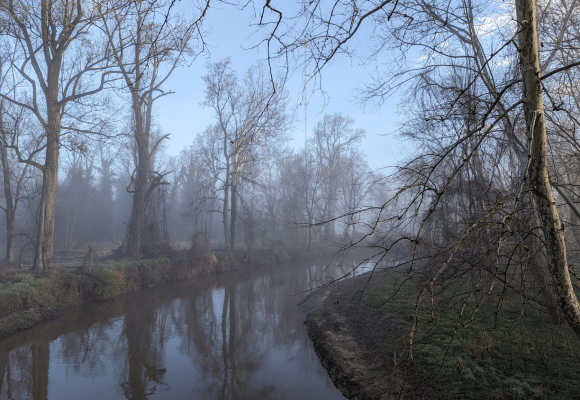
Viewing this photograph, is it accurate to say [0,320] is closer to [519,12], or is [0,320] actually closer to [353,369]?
[353,369]

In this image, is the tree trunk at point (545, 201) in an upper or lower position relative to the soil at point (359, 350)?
upper

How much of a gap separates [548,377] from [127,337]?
29.6ft

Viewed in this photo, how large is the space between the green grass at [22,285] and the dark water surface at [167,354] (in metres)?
1.04

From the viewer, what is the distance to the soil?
571 centimetres

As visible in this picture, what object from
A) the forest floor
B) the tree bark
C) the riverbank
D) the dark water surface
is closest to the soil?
the forest floor

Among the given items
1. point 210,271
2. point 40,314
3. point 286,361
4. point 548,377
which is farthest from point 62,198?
point 548,377

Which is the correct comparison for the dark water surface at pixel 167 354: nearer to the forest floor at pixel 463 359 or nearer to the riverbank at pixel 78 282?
the riverbank at pixel 78 282

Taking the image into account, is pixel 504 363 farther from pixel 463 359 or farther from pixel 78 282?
pixel 78 282

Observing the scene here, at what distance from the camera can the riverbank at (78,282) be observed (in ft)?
32.3

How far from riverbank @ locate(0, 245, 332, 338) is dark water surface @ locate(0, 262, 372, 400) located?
0.39m

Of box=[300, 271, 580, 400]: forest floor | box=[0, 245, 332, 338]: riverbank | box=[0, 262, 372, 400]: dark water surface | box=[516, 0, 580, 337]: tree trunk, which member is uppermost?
box=[516, 0, 580, 337]: tree trunk

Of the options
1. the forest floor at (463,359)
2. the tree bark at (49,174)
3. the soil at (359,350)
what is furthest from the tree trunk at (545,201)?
the tree bark at (49,174)

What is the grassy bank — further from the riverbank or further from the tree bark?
the tree bark

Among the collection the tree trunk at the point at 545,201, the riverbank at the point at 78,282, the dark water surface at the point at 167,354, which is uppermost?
the tree trunk at the point at 545,201
